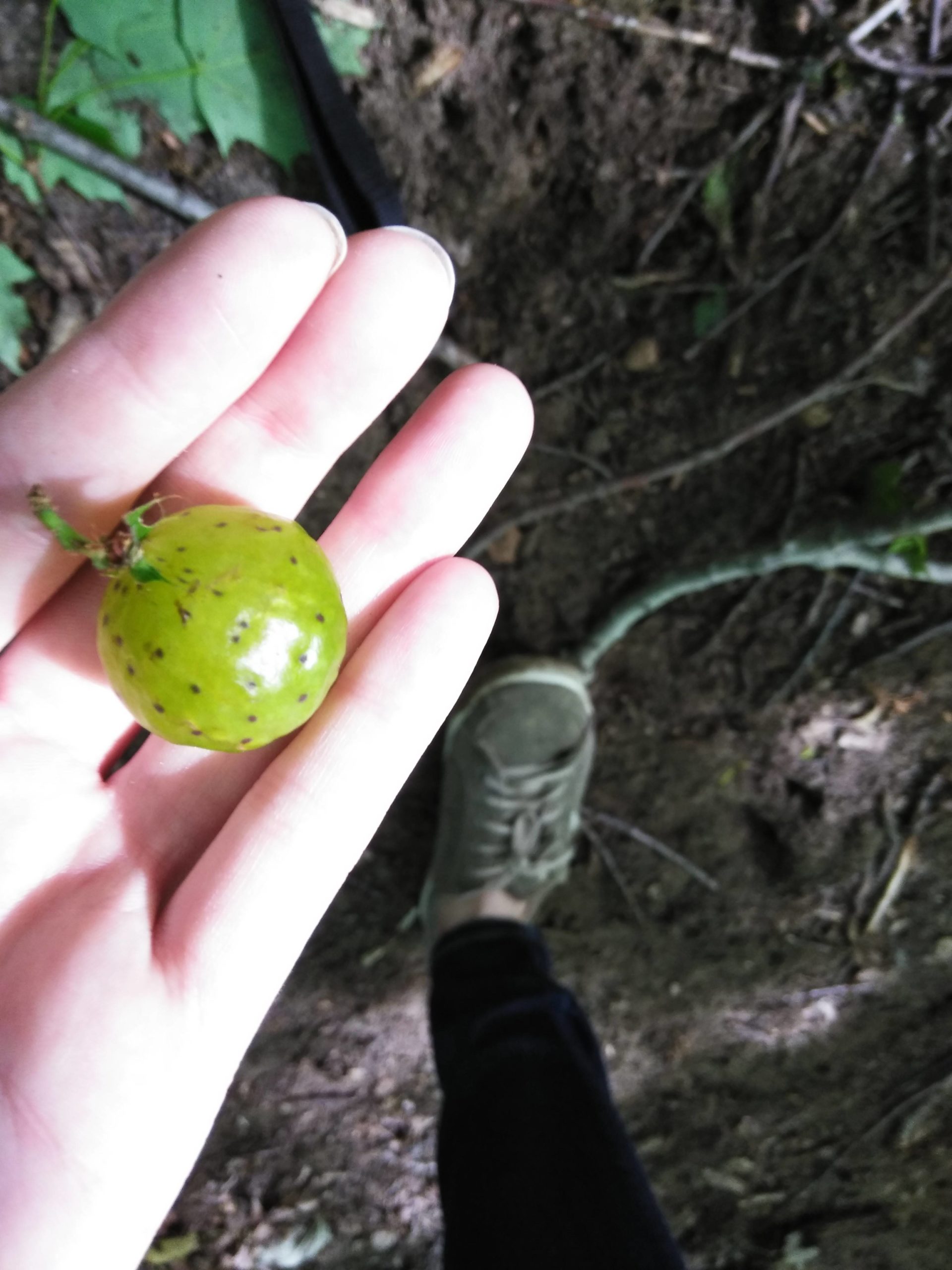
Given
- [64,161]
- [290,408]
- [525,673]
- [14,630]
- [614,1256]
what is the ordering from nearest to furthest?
[14,630]
[290,408]
[614,1256]
[64,161]
[525,673]

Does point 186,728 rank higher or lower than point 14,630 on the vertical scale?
lower

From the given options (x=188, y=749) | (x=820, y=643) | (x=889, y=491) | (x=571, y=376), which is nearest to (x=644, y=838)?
(x=820, y=643)

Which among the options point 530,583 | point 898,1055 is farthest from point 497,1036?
point 898,1055

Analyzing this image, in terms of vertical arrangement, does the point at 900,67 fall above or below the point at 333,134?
below

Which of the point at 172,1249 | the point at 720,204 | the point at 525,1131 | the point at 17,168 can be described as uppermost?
the point at 17,168

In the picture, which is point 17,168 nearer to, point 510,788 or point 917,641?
point 510,788

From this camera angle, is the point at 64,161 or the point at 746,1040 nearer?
the point at 64,161

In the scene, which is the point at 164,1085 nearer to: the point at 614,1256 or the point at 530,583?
the point at 614,1256
